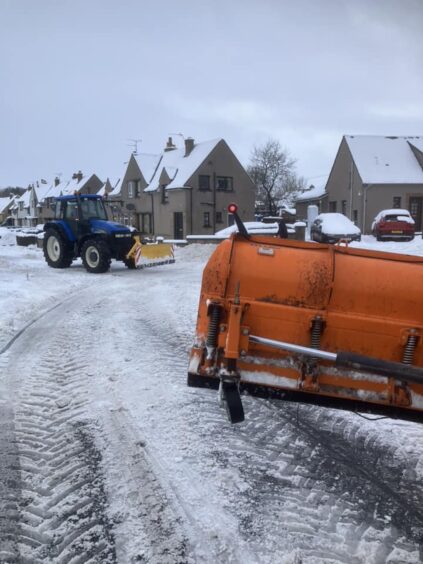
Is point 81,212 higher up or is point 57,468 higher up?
point 81,212

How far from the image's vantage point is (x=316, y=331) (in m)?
3.03

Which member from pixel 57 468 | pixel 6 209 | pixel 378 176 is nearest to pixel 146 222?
pixel 378 176

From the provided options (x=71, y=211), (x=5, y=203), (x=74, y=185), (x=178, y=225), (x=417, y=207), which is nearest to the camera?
(x=71, y=211)

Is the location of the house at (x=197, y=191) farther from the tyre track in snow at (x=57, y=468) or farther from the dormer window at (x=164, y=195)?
the tyre track in snow at (x=57, y=468)

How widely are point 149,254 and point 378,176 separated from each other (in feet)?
73.5

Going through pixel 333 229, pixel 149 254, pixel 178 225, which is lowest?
pixel 149 254

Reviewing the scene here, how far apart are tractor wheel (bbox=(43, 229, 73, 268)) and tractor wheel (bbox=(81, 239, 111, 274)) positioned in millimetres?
1121

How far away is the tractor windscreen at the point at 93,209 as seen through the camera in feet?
51.0

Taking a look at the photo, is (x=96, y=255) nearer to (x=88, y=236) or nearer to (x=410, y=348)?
(x=88, y=236)

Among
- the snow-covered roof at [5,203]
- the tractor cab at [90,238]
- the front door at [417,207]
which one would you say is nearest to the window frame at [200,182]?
the front door at [417,207]

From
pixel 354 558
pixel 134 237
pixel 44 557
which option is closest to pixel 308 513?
pixel 354 558

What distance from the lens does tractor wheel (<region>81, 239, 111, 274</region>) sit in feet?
47.7

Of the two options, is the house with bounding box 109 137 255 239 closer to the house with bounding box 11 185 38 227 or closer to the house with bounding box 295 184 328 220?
the house with bounding box 295 184 328 220

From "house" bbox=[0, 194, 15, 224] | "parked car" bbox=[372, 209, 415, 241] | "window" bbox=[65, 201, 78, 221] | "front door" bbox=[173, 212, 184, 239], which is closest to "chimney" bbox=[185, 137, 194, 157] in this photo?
"front door" bbox=[173, 212, 184, 239]
